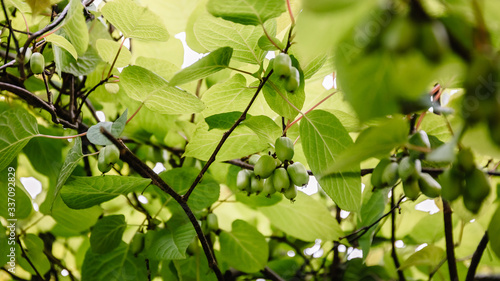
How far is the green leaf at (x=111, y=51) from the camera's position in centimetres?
81

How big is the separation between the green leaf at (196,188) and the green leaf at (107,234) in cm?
15

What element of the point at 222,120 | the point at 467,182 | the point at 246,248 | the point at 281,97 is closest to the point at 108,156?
the point at 222,120

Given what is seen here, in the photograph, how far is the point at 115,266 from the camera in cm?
90

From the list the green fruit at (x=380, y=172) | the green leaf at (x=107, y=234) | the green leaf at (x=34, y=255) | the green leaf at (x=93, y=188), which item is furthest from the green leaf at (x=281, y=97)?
the green leaf at (x=34, y=255)

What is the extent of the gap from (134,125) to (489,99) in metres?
0.85

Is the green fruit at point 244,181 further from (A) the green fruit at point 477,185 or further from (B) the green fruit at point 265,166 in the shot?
(A) the green fruit at point 477,185

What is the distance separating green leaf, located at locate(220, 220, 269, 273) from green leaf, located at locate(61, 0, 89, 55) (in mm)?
511

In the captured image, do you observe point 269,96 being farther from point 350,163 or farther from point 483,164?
point 483,164

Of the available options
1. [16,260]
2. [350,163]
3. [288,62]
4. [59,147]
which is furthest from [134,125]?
[350,163]

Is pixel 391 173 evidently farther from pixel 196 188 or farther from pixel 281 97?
pixel 196 188

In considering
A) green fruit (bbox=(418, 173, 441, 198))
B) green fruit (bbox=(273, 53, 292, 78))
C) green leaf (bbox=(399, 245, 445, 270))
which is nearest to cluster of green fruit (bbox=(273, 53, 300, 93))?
green fruit (bbox=(273, 53, 292, 78))

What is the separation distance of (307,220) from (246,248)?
0.16 meters

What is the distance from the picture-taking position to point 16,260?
3.14 ft

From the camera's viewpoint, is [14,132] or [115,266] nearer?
[14,132]
